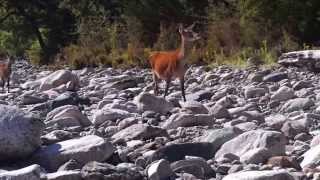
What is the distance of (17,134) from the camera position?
6918mm

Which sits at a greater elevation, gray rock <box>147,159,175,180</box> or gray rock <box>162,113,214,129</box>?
gray rock <box>147,159,175,180</box>

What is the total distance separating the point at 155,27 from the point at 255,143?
57.1 ft

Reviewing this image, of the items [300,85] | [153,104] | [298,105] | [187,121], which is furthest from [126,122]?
[300,85]

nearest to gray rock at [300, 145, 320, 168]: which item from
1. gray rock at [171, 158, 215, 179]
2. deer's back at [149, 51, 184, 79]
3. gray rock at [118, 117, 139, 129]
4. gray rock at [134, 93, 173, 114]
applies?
gray rock at [171, 158, 215, 179]

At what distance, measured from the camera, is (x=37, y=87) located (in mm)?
17984

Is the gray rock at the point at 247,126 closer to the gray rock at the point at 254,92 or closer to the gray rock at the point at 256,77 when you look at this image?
the gray rock at the point at 254,92

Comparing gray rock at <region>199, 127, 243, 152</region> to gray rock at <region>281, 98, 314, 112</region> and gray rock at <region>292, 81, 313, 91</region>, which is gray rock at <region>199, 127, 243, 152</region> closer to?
gray rock at <region>281, 98, 314, 112</region>

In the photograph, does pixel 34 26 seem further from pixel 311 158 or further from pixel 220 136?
pixel 311 158

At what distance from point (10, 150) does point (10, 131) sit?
0.18 metres

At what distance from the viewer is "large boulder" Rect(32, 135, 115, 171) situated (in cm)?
681

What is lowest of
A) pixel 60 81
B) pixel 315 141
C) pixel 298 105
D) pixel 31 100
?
pixel 60 81

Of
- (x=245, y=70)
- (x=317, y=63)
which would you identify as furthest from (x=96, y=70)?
(x=317, y=63)

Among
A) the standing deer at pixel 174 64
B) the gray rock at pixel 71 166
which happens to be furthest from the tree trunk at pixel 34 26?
the gray rock at pixel 71 166

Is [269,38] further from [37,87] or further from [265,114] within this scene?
[265,114]
